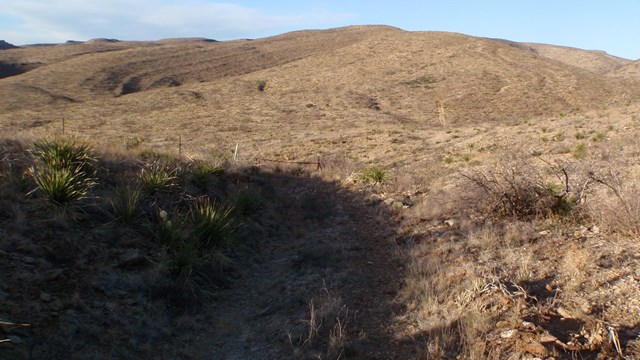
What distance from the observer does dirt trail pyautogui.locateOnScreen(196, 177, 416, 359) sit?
5246 mm

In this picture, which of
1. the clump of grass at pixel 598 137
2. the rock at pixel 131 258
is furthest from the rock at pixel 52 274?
the clump of grass at pixel 598 137

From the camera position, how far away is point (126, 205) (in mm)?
7430

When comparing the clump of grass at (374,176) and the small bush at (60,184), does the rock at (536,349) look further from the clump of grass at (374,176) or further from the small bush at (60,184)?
the clump of grass at (374,176)

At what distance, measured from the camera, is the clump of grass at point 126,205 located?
285 inches

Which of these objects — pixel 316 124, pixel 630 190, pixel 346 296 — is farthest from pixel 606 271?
pixel 316 124

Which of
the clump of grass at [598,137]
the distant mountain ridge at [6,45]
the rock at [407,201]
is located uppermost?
the distant mountain ridge at [6,45]

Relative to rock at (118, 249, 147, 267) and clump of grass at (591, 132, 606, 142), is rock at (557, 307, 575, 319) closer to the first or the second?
rock at (118, 249, 147, 267)

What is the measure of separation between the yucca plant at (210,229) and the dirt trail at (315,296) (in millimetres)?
642

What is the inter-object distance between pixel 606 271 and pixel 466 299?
173cm

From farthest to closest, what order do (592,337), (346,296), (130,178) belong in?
(130,178)
(346,296)
(592,337)

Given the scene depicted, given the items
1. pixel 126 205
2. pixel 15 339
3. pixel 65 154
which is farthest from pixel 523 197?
pixel 65 154

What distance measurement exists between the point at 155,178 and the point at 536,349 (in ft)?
21.5

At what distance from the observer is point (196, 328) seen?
578 centimetres

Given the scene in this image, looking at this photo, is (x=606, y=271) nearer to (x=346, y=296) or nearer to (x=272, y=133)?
(x=346, y=296)
